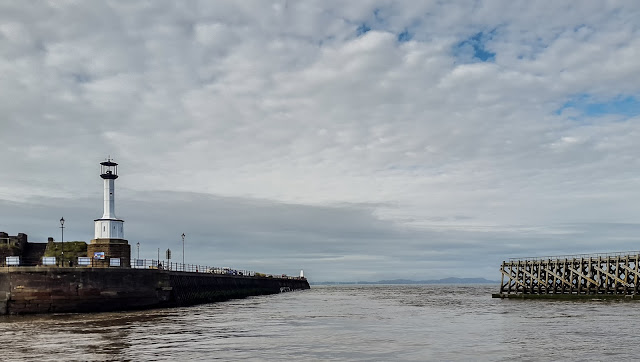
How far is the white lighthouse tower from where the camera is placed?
60312mm

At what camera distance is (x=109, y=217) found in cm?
6084

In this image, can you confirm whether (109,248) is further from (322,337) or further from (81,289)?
(322,337)

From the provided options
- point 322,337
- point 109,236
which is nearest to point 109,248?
point 109,236

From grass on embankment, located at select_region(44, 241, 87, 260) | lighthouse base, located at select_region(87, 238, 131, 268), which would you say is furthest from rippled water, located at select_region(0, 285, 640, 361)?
grass on embankment, located at select_region(44, 241, 87, 260)

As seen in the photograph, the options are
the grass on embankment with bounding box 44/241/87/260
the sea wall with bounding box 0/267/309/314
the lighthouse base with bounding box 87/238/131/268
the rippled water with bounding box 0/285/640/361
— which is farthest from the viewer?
the grass on embankment with bounding box 44/241/87/260

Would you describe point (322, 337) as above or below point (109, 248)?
below

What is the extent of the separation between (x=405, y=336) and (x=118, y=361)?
14.7m

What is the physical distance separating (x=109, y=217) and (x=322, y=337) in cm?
3563

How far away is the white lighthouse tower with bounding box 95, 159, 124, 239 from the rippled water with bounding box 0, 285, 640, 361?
52.1 ft

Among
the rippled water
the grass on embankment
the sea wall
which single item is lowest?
the rippled water

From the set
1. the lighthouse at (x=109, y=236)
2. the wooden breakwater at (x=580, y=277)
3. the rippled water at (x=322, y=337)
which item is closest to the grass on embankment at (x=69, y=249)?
the lighthouse at (x=109, y=236)

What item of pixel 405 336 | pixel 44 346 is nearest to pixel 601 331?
pixel 405 336

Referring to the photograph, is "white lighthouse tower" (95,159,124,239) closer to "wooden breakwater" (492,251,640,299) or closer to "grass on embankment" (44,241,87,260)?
"grass on embankment" (44,241,87,260)

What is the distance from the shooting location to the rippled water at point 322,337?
25.1 metres
